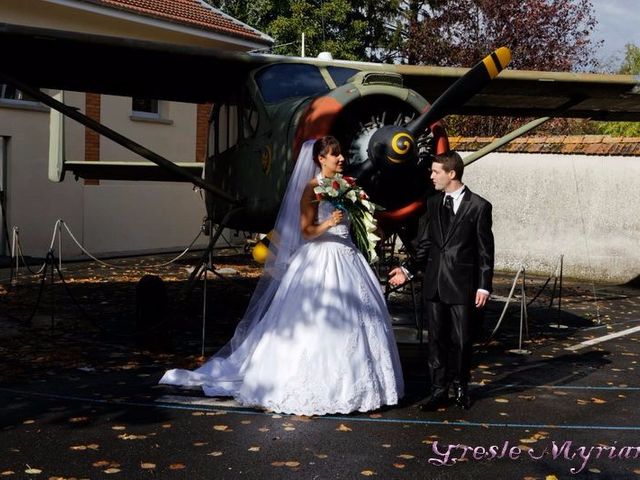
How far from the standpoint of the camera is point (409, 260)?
7250 millimetres

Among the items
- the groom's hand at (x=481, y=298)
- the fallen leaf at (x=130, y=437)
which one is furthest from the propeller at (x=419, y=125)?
the fallen leaf at (x=130, y=437)

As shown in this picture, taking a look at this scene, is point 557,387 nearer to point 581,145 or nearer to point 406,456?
point 406,456

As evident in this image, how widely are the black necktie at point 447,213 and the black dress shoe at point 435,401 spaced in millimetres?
1230

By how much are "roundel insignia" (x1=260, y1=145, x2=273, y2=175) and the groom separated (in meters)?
2.77

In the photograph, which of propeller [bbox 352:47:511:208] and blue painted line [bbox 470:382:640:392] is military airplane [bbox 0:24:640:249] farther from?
blue painted line [bbox 470:382:640:392]

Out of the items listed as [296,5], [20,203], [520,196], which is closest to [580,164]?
[520,196]

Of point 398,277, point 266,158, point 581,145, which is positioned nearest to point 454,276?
point 398,277

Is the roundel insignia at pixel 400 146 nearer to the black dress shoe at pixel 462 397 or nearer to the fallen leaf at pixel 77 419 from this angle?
the black dress shoe at pixel 462 397

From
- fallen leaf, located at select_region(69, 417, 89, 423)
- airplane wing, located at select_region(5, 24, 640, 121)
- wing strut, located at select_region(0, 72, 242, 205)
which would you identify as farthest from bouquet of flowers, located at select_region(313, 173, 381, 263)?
airplane wing, located at select_region(5, 24, 640, 121)

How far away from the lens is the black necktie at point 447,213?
6780 millimetres

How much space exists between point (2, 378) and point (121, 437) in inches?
88.9

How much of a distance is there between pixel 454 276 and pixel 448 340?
515 mm

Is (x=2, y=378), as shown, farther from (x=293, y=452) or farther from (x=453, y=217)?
(x=453, y=217)

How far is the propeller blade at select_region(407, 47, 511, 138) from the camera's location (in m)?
8.00
